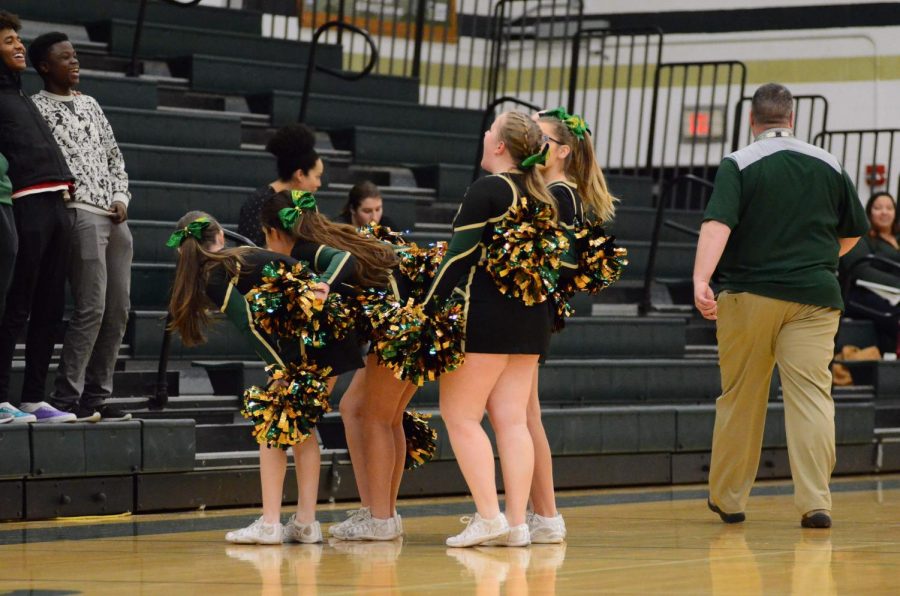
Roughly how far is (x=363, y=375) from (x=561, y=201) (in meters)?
0.93

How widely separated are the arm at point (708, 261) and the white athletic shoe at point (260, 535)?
167 cm

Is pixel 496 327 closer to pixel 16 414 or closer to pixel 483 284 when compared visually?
pixel 483 284

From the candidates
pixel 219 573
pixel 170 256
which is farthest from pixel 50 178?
pixel 219 573

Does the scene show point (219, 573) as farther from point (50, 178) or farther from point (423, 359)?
point (50, 178)

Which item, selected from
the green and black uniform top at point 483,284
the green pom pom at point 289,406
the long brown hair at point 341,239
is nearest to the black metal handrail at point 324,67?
the long brown hair at point 341,239

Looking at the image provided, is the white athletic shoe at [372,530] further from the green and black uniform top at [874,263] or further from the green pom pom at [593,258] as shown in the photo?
the green and black uniform top at [874,263]

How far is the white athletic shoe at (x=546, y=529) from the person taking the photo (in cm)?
555

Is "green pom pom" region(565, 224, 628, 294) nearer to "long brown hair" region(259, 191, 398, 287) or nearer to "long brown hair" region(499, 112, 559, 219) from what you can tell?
"long brown hair" region(499, 112, 559, 219)

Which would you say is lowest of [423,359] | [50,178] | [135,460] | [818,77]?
[135,460]

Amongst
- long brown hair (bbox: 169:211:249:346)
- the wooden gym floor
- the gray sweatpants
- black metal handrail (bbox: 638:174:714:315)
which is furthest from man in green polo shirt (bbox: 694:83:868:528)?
black metal handrail (bbox: 638:174:714:315)

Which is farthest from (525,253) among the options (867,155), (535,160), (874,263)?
(867,155)

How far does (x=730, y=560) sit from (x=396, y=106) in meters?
6.24

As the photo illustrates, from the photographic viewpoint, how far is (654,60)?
13258 millimetres

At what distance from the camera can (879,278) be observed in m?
10.3
